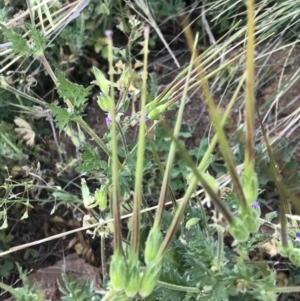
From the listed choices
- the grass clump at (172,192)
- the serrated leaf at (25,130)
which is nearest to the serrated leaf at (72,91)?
the grass clump at (172,192)

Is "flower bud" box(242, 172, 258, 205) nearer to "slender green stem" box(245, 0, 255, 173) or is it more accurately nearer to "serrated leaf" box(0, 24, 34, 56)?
"slender green stem" box(245, 0, 255, 173)

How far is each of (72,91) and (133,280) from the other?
0.36 meters

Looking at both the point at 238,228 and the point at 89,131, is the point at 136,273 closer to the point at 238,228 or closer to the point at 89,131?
the point at 238,228

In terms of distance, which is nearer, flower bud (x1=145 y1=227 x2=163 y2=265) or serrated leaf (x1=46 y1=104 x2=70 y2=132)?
flower bud (x1=145 y1=227 x2=163 y2=265)

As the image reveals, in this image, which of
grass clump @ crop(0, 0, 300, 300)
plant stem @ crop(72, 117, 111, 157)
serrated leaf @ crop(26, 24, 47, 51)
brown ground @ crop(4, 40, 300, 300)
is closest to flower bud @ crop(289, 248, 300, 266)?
grass clump @ crop(0, 0, 300, 300)

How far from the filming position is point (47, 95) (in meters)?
1.44

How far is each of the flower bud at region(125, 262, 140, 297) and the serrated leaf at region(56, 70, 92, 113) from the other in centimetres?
34

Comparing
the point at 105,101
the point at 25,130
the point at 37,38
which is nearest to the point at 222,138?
the point at 105,101

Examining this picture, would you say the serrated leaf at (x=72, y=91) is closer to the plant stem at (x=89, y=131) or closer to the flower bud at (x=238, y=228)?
the plant stem at (x=89, y=131)

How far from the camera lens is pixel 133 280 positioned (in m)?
0.56

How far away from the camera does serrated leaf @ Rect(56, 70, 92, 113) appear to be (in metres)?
0.83

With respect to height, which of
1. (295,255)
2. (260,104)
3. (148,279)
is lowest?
(260,104)

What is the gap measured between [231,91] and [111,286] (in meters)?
0.91

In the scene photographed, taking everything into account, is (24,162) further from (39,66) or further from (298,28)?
(298,28)
